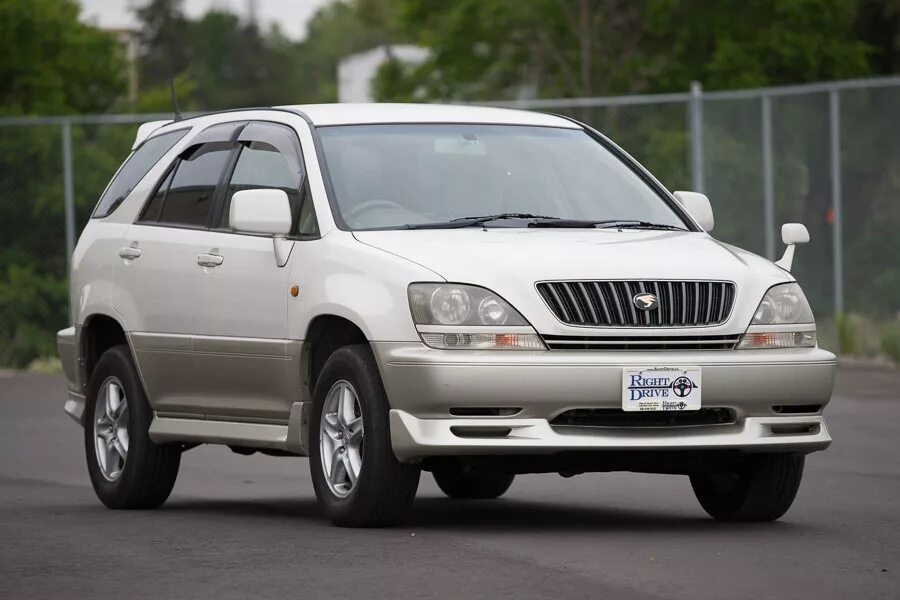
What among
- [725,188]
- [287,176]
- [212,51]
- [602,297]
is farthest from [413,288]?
[212,51]

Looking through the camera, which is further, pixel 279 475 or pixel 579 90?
pixel 579 90

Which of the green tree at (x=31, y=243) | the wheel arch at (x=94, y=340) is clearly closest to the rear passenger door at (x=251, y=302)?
the wheel arch at (x=94, y=340)

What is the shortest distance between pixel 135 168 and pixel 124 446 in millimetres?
1627

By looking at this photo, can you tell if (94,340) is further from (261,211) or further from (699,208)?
(699,208)

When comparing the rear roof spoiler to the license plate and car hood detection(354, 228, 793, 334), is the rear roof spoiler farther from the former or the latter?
the license plate

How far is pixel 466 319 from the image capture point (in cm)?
880

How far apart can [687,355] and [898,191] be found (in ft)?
42.7

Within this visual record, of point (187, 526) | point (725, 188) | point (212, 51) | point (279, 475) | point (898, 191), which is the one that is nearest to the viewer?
point (187, 526)

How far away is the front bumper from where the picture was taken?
8.73m

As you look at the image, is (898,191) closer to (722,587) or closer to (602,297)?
(602,297)

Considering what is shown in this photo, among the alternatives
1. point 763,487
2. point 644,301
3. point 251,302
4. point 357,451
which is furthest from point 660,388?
point 251,302

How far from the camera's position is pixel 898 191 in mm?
21391

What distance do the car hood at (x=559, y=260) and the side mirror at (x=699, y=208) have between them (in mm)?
800

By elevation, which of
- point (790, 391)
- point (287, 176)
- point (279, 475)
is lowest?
point (279, 475)
